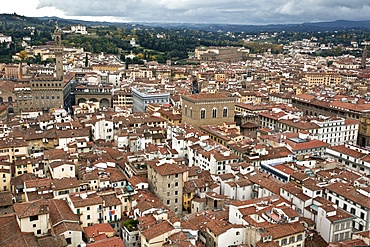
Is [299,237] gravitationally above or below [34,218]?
below

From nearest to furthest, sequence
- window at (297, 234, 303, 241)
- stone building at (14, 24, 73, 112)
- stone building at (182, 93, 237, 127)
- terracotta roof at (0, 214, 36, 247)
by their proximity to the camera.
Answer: terracotta roof at (0, 214, 36, 247) < window at (297, 234, 303, 241) < stone building at (182, 93, 237, 127) < stone building at (14, 24, 73, 112)

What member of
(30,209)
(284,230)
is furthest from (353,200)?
(30,209)

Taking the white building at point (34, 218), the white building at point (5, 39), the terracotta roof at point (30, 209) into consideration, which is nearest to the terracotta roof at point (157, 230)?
the white building at point (34, 218)

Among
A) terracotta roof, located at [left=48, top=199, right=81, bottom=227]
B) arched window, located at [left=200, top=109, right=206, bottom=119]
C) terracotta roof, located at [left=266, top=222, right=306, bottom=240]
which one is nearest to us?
terracotta roof, located at [left=266, top=222, right=306, bottom=240]

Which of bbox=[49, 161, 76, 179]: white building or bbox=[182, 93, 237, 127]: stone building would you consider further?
bbox=[182, 93, 237, 127]: stone building

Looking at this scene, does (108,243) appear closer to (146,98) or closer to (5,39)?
(146,98)

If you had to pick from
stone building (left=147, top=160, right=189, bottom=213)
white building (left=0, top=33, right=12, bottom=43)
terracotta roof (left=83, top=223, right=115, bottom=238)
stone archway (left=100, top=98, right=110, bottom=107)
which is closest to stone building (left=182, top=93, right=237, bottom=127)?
stone archway (left=100, top=98, right=110, bottom=107)

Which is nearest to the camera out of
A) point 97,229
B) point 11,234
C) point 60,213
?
point 11,234

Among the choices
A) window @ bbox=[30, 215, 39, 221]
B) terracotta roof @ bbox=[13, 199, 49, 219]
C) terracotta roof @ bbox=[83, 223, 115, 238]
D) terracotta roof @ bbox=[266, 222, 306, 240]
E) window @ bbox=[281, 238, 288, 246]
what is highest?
terracotta roof @ bbox=[13, 199, 49, 219]

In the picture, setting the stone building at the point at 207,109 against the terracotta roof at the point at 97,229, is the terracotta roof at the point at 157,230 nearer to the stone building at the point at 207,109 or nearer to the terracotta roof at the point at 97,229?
the terracotta roof at the point at 97,229

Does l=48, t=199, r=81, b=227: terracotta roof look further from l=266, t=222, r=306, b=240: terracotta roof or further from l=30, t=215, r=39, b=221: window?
l=266, t=222, r=306, b=240: terracotta roof
